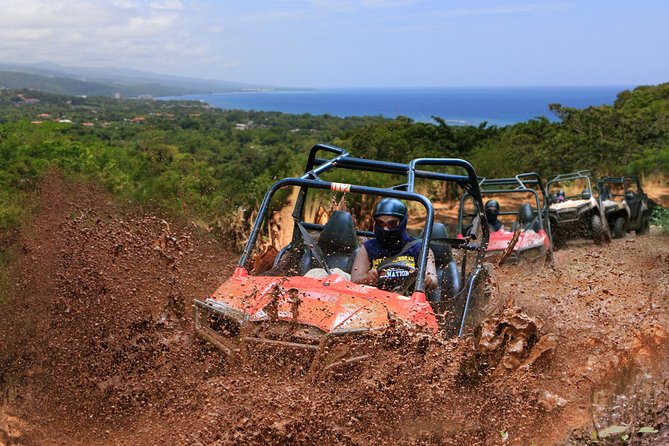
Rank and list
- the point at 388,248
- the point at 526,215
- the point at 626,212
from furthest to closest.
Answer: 1. the point at 626,212
2. the point at 526,215
3. the point at 388,248

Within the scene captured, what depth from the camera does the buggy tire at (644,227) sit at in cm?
1515

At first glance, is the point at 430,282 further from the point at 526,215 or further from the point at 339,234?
the point at 526,215

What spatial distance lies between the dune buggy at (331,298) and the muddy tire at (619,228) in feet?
32.6

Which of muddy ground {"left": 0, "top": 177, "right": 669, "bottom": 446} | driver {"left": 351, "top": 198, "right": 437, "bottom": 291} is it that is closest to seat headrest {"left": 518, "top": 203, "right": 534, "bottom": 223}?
muddy ground {"left": 0, "top": 177, "right": 669, "bottom": 446}

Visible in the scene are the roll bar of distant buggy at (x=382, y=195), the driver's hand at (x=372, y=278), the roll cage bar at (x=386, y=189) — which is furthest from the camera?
the driver's hand at (x=372, y=278)

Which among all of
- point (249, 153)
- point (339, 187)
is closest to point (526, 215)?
point (339, 187)

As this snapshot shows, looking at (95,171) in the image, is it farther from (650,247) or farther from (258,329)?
(650,247)

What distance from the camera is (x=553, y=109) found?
1128 inches

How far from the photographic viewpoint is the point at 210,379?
379 centimetres

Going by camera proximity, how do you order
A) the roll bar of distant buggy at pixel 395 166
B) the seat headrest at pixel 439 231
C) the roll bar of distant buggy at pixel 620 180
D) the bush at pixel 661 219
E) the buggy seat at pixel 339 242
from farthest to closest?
the bush at pixel 661 219
the roll bar of distant buggy at pixel 620 180
the seat headrest at pixel 439 231
the buggy seat at pixel 339 242
the roll bar of distant buggy at pixel 395 166

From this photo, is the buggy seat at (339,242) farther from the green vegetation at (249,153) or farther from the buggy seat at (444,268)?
the green vegetation at (249,153)

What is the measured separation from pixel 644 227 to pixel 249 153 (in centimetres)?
1019

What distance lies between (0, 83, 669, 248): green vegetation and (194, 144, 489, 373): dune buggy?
298cm

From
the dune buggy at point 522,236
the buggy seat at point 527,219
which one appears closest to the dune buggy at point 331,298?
the dune buggy at point 522,236
